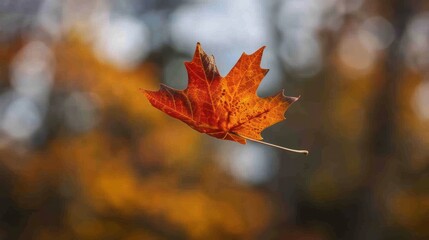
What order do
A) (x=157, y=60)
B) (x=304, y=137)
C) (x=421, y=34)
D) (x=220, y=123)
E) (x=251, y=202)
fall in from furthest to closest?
1. (x=157, y=60)
2. (x=304, y=137)
3. (x=251, y=202)
4. (x=421, y=34)
5. (x=220, y=123)

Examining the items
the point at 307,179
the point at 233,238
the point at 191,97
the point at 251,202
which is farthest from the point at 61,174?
the point at 191,97

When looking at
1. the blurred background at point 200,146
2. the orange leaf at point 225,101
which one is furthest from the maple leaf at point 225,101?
the blurred background at point 200,146

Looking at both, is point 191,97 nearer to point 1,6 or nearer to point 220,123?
point 220,123

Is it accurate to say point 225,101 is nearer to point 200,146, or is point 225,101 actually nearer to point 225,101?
point 225,101

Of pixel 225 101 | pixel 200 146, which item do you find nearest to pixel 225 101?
pixel 225 101

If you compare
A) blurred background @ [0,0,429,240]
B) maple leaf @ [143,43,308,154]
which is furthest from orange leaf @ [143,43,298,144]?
blurred background @ [0,0,429,240]

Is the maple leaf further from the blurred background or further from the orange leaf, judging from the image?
the blurred background

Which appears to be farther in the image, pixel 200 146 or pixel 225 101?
pixel 200 146
